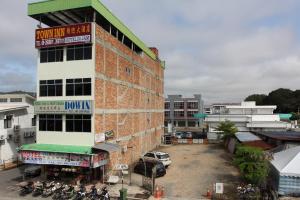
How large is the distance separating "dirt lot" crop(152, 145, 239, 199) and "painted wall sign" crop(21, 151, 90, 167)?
24.5 feet

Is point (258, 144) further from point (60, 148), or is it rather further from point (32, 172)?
point (32, 172)

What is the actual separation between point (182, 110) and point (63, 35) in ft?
293

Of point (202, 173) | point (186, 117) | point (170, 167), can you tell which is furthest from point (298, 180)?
point (186, 117)

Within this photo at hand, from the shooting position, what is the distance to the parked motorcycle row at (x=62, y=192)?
75.4ft

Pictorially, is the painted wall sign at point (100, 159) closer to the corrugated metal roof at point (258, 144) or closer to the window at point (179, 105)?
the corrugated metal roof at point (258, 144)

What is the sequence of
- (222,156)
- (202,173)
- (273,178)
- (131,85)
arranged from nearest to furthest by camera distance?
(273,178), (202,173), (131,85), (222,156)

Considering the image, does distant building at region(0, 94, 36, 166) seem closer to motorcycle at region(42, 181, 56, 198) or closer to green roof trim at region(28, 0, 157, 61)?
green roof trim at region(28, 0, 157, 61)

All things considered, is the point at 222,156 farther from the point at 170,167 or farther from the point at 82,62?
the point at 82,62

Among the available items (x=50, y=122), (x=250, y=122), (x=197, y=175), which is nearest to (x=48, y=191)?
(x=50, y=122)

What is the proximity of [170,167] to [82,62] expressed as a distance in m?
16.0

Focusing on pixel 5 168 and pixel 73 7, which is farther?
pixel 5 168

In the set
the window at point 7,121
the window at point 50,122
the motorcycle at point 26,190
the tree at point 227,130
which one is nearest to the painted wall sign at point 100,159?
the window at point 50,122

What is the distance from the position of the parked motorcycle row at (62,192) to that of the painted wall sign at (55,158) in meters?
2.06

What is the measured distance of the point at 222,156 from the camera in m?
44.3
